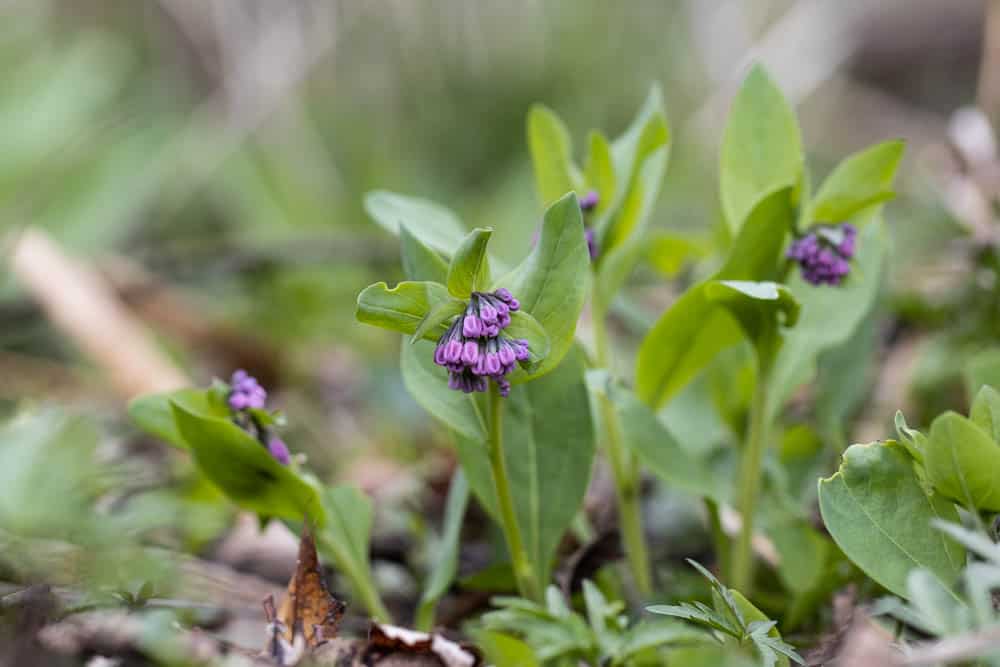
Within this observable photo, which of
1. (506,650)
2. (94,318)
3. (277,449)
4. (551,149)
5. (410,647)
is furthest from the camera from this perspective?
(94,318)

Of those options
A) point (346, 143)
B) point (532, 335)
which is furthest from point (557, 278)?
point (346, 143)

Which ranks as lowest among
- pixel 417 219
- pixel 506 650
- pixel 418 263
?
pixel 506 650

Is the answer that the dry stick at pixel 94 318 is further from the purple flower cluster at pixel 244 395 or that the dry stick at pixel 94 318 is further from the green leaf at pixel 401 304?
the green leaf at pixel 401 304

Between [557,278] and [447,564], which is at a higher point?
[557,278]

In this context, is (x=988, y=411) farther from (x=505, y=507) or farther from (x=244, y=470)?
(x=244, y=470)

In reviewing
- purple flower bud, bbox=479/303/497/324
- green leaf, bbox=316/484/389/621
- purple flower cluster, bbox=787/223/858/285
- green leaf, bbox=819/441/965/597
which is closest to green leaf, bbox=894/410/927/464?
green leaf, bbox=819/441/965/597

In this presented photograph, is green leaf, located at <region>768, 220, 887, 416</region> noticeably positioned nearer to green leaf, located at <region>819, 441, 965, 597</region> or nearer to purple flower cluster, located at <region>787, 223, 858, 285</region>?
purple flower cluster, located at <region>787, 223, 858, 285</region>
